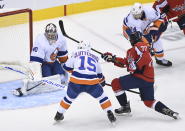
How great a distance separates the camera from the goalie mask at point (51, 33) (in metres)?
5.73

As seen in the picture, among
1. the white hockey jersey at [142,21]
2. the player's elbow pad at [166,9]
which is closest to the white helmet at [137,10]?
the white hockey jersey at [142,21]

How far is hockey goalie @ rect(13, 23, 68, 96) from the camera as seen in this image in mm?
5883

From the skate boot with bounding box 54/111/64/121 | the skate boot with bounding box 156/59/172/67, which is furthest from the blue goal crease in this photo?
the skate boot with bounding box 156/59/172/67

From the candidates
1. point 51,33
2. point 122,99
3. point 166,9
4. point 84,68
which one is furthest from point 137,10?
point 84,68

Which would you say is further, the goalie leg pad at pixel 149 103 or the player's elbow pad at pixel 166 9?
the player's elbow pad at pixel 166 9

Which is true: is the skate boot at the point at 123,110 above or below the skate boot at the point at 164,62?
below

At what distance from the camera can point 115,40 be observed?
7566 millimetres

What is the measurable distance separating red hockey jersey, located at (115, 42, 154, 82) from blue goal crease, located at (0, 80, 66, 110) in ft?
3.13

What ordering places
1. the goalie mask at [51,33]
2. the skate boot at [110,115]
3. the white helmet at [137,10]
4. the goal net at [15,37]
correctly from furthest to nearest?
the goal net at [15,37], the white helmet at [137,10], the goalie mask at [51,33], the skate boot at [110,115]

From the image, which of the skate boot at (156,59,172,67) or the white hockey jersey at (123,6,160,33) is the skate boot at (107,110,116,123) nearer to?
the white hockey jersey at (123,6,160,33)

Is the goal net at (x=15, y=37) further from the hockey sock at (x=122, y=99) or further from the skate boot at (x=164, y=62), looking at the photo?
the skate boot at (x=164, y=62)

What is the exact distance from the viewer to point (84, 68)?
5.21 m

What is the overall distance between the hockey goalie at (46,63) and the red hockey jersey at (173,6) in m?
1.33

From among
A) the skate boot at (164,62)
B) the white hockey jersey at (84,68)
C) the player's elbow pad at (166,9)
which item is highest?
the player's elbow pad at (166,9)
